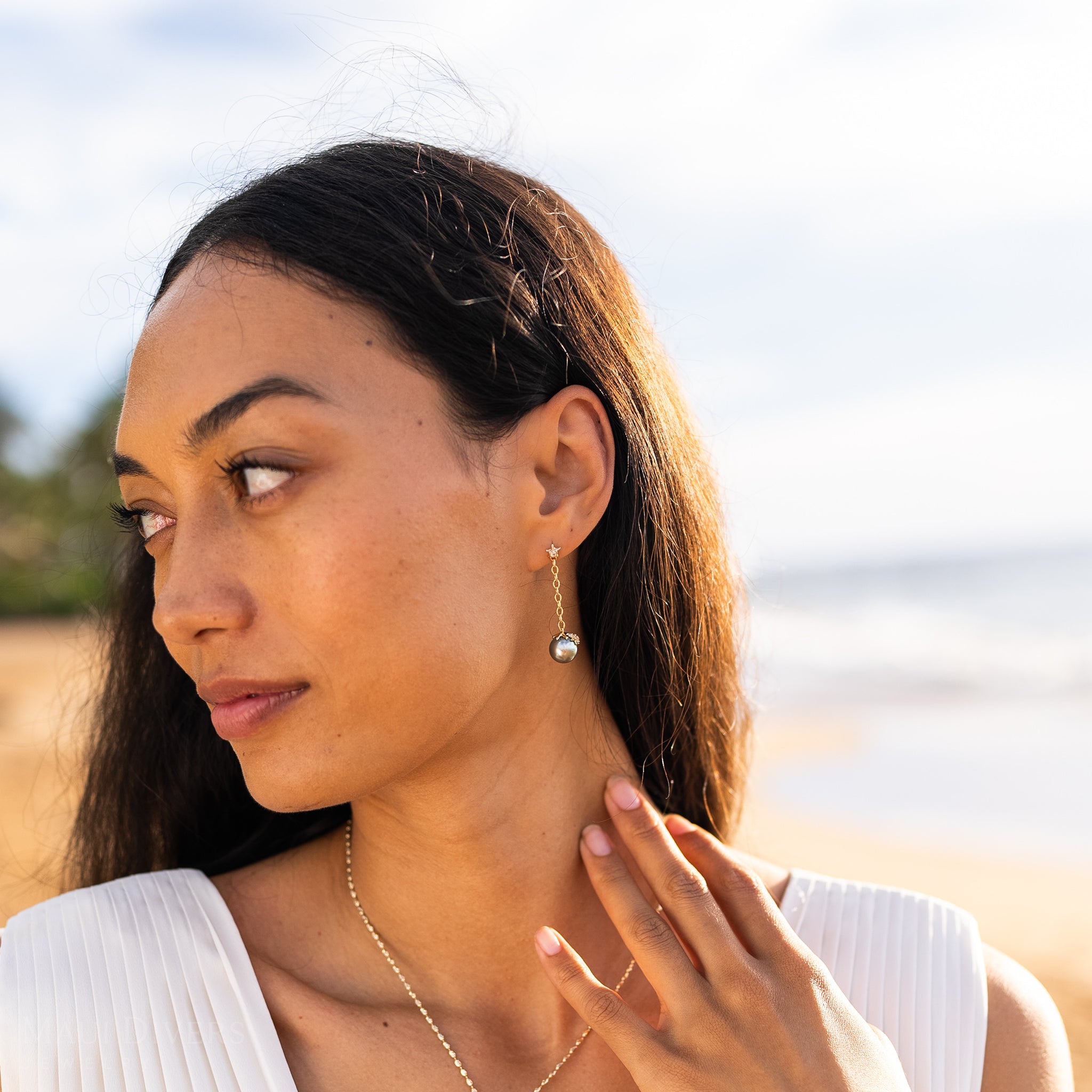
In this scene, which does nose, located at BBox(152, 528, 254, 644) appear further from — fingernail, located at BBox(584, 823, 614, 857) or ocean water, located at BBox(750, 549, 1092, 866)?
ocean water, located at BBox(750, 549, 1092, 866)

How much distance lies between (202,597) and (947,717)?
1201 centimetres

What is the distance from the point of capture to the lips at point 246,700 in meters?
1.82

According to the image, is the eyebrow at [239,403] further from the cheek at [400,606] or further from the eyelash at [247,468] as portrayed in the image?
the cheek at [400,606]

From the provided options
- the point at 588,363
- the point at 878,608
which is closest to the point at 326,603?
the point at 588,363

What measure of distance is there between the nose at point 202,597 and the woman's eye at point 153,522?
26cm

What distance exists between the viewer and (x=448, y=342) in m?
1.91

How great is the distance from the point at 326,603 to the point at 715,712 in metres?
1.12

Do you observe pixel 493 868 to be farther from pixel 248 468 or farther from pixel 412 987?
pixel 248 468

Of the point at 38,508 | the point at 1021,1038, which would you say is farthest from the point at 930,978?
the point at 38,508

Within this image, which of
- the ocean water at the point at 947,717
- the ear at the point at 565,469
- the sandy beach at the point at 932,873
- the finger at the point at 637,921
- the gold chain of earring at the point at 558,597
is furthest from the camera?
the ocean water at the point at 947,717

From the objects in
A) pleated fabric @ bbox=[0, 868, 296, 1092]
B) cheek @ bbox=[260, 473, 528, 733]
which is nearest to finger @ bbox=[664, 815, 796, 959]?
cheek @ bbox=[260, 473, 528, 733]

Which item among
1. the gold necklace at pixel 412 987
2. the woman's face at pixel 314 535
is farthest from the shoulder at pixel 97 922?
the woman's face at pixel 314 535

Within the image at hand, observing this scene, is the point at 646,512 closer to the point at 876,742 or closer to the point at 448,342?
the point at 448,342

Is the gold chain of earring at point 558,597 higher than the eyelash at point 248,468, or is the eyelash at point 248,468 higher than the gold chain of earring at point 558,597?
the eyelash at point 248,468
